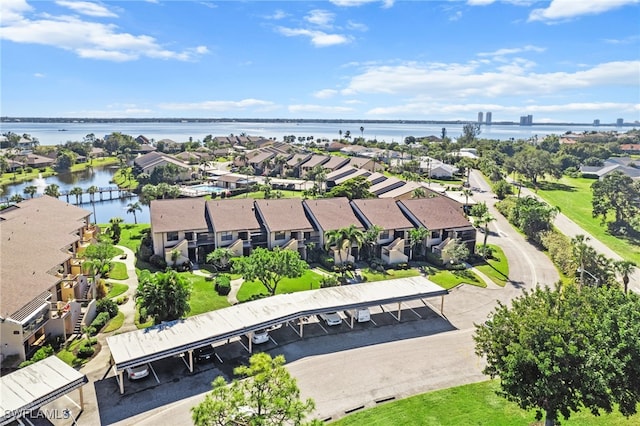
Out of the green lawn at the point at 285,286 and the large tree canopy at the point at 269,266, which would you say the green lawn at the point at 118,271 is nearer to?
the green lawn at the point at 285,286

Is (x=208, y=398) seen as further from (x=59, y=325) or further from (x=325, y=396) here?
(x=59, y=325)

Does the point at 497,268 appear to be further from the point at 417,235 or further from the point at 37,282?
the point at 37,282

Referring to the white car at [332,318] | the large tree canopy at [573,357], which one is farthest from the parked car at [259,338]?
the large tree canopy at [573,357]

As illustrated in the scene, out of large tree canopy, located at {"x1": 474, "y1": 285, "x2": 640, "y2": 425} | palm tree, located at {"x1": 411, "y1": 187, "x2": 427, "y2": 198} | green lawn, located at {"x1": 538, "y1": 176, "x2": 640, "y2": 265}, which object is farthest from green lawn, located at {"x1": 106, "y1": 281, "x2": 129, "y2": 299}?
green lawn, located at {"x1": 538, "y1": 176, "x2": 640, "y2": 265}

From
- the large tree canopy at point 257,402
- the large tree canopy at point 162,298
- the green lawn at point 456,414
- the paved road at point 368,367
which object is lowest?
the green lawn at point 456,414

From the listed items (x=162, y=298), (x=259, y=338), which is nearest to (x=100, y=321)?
(x=162, y=298)

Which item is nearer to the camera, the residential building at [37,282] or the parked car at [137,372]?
the parked car at [137,372]
